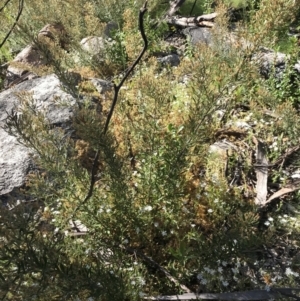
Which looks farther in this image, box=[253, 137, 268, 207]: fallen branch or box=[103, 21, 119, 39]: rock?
box=[103, 21, 119, 39]: rock

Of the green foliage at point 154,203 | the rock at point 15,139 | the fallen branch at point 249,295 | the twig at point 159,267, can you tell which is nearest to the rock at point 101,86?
the rock at point 15,139

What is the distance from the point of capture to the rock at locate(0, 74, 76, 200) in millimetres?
3389

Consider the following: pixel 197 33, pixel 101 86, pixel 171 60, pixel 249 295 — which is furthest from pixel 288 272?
pixel 197 33

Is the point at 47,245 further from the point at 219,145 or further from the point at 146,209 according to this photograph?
the point at 219,145

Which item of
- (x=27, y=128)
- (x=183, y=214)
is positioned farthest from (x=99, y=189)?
(x=27, y=128)

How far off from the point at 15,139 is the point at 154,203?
5.03 ft

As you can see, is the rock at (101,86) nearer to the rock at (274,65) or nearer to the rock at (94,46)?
the rock at (94,46)

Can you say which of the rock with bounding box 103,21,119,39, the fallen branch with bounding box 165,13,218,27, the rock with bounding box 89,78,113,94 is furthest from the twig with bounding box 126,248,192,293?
the fallen branch with bounding box 165,13,218,27

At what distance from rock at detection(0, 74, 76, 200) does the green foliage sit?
0.31 m

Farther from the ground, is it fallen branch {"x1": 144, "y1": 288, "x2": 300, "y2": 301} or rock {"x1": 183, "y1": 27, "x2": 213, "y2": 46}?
rock {"x1": 183, "y1": 27, "x2": 213, "y2": 46}

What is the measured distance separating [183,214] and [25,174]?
138 cm

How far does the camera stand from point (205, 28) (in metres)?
5.69

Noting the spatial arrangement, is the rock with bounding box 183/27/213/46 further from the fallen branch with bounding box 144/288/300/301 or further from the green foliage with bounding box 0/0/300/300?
the fallen branch with bounding box 144/288/300/301

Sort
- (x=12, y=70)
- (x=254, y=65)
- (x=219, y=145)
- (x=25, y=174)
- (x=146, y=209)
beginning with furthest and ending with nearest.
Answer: (x=12, y=70)
(x=219, y=145)
(x=25, y=174)
(x=146, y=209)
(x=254, y=65)
